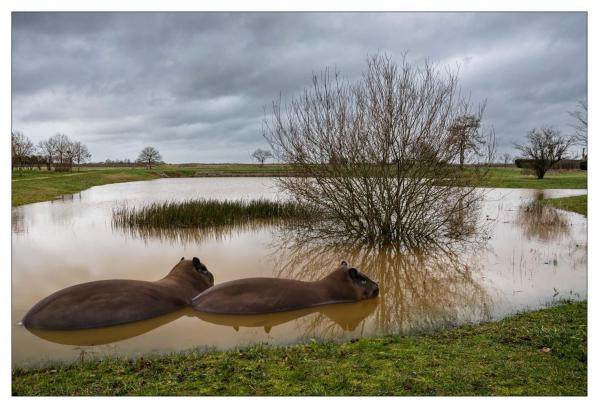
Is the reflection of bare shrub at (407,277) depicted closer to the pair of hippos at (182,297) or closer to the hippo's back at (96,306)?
the pair of hippos at (182,297)

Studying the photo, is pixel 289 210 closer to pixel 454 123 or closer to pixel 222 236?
pixel 222 236

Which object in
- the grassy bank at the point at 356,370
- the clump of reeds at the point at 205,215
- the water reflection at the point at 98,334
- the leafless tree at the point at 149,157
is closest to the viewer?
the grassy bank at the point at 356,370

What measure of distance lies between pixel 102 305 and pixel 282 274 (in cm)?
470

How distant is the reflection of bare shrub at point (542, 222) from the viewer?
15.9 metres

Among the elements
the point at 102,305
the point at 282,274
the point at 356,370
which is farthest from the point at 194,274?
the point at 356,370

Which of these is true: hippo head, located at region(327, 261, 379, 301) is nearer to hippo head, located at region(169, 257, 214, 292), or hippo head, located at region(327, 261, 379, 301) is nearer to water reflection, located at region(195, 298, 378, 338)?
water reflection, located at region(195, 298, 378, 338)

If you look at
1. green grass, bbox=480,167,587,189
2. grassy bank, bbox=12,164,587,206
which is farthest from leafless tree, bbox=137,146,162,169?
green grass, bbox=480,167,587,189

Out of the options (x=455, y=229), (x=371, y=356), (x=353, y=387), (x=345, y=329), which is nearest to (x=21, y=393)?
(x=353, y=387)

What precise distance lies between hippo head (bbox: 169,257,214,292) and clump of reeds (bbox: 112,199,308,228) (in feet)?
26.9

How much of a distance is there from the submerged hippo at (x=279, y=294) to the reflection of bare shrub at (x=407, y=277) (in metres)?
0.62

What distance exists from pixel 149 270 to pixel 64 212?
13.9 meters

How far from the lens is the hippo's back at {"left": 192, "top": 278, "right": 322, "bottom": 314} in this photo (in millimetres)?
7797

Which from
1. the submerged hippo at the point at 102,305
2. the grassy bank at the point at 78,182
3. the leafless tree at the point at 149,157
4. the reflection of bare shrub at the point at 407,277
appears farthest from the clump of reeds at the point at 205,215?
the leafless tree at the point at 149,157

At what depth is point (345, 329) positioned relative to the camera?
7.32m
